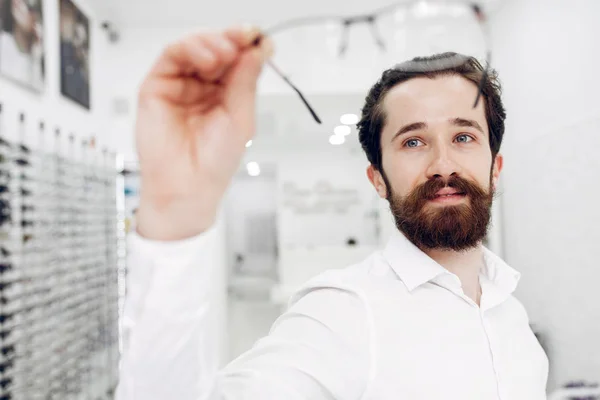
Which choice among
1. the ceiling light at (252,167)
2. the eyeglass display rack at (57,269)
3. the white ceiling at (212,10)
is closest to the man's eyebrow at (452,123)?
the ceiling light at (252,167)

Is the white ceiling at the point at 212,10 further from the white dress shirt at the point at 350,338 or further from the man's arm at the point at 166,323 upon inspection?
the man's arm at the point at 166,323

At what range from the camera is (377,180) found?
888 mm

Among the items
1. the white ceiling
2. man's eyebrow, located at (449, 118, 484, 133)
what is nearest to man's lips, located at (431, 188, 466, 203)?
man's eyebrow, located at (449, 118, 484, 133)

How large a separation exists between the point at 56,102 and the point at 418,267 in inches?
83.7

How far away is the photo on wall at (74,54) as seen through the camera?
2287 mm

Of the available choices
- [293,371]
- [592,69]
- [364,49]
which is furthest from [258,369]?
[592,69]

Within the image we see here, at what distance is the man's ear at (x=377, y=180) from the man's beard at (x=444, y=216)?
0.12 ft

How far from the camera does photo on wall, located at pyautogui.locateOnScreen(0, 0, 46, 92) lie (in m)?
1.75

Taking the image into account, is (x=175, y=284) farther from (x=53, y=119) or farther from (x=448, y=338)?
(x=53, y=119)

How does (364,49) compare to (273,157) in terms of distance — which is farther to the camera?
(273,157)

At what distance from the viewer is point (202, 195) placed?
426 mm

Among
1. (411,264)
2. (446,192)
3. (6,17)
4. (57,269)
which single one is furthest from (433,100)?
(57,269)

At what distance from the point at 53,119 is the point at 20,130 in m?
0.36

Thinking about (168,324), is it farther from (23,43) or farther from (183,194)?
(23,43)
